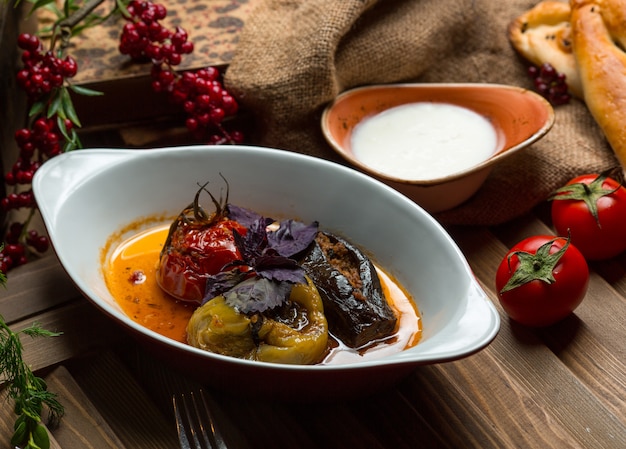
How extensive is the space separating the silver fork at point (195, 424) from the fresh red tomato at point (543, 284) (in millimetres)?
801

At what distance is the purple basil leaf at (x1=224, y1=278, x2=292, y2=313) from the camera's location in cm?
156

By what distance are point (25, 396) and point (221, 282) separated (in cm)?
46

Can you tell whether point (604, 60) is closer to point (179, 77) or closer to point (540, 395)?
point (540, 395)

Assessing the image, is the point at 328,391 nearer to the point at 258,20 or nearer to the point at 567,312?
the point at 567,312

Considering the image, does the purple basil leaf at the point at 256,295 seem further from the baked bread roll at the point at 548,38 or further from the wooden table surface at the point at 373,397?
the baked bread roll at the point at 548,38

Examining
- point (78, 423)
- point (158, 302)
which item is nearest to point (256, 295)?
point (158, 302)

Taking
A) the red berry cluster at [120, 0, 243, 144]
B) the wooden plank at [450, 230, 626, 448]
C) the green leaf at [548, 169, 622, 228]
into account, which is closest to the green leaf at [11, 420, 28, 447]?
the wooden plank at [450, 230, 626, 448]

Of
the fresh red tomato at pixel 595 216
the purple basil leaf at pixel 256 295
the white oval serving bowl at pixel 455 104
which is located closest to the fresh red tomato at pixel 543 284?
the fresh red tomato at pixel 595 216

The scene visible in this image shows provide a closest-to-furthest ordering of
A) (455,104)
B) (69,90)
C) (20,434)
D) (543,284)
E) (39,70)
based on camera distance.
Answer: (20,434)
(543,284)
(39,70)
(69,90)
(455,104)

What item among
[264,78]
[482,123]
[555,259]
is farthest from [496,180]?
[264,78]

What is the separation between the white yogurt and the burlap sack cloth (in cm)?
12

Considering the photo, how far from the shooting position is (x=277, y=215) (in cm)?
207

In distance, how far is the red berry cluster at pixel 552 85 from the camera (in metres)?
2.60

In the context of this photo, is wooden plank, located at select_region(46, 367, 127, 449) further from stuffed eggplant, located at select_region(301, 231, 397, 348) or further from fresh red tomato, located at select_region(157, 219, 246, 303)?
stuffed eggplant, located at select_region(301, 231, 397, 348)
